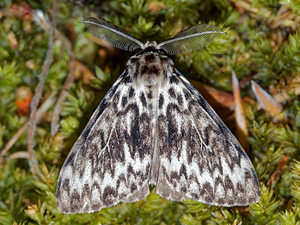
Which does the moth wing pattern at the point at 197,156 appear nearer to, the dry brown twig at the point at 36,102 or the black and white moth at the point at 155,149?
the black and white moth at the point at 155,149

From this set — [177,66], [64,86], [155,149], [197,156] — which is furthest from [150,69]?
[64,86]

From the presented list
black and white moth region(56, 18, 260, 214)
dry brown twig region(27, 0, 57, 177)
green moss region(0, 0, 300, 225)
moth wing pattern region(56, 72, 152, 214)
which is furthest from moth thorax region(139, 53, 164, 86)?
dry brown twig region(27, 0, 57, 177)

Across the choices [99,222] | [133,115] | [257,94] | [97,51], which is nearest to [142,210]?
[99,222]

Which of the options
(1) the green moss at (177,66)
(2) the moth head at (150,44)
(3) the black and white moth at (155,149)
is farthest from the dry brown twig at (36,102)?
(2) the moth head at (150,44)

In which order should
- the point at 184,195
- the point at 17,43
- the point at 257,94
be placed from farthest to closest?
1. the point at 17,43
2. the point at 257,94
3. the point at 184,195

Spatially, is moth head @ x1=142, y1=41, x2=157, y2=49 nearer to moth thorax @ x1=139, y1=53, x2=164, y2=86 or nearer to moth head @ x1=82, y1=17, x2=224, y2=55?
moth head @ x1=82, y1=17, x2=224, y2=55

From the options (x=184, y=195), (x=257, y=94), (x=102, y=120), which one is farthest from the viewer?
(x=257, y=94)

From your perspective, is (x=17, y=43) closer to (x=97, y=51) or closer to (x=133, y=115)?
(x=97, y=51)
